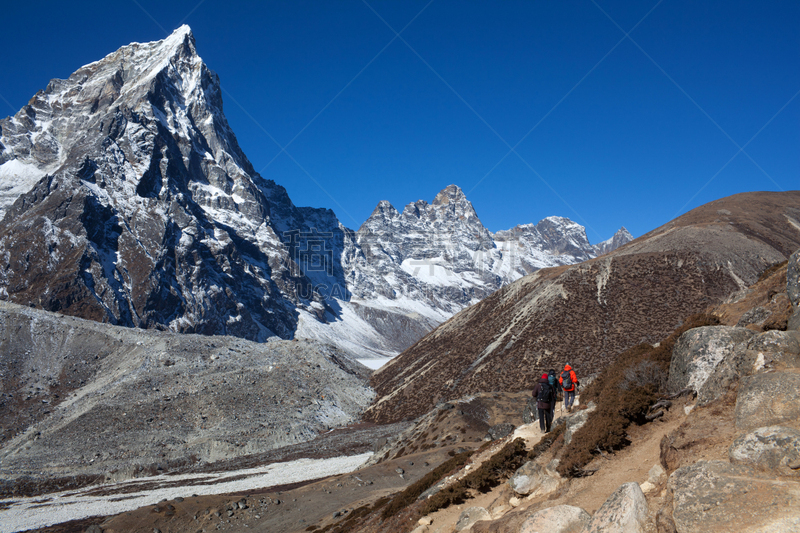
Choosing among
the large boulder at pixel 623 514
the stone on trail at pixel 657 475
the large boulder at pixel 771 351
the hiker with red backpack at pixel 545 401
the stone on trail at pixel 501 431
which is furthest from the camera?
the stone on trail at pixel 501 431

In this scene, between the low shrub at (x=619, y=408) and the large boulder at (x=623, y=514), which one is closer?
the large boulder at (x=623, y=514)

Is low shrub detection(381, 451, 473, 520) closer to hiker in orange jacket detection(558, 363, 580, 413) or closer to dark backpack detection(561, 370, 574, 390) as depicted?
hiker in orange jacket detection(558, 363, 580, 413)

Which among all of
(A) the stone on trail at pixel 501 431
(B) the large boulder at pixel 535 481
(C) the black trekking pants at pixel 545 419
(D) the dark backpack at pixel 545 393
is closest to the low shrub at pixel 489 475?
(B) the large boulder at pixel 535 481

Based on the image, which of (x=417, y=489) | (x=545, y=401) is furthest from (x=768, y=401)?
(x=417, y=489)

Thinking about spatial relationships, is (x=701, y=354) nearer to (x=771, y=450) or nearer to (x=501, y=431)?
(x=771, y=450)

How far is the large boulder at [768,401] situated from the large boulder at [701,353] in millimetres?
2157

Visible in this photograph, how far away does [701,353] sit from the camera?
1179 centimetres

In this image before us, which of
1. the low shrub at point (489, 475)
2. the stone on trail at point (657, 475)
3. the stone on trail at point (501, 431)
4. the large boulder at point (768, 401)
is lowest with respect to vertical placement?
the stone on trail at point (501, 431)

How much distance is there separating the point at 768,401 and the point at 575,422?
5.38 metres

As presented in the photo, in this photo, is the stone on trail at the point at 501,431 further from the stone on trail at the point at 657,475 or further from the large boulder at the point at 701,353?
the stone on trail at the point at 657,475

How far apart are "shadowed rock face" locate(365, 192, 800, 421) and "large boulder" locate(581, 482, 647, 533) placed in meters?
49.1

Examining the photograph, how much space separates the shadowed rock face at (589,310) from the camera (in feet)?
193

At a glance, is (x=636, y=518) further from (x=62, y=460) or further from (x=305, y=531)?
(x=62, y=460)

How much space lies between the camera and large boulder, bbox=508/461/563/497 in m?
11.5
